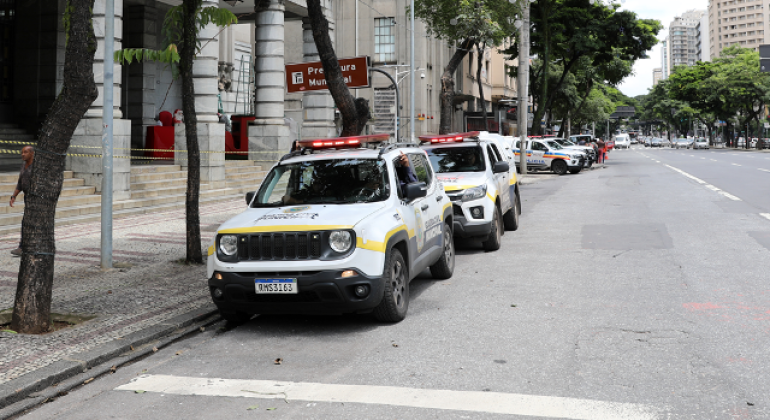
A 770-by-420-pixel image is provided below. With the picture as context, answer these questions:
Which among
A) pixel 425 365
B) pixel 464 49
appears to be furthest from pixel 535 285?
pixel 464 49

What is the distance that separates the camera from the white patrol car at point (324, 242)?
22.7 ft

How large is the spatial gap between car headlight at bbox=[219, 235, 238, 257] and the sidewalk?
2.92 feet

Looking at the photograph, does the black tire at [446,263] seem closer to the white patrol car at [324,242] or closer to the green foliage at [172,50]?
the white patrol car at [324,242]

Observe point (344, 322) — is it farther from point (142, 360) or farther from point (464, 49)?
point (464, 49)

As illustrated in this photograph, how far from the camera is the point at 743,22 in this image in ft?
637

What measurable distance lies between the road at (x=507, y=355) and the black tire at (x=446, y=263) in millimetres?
155

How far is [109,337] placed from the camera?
273 inches

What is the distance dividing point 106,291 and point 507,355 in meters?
5.13

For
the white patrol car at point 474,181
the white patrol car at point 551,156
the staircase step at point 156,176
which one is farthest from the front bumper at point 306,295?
the white patrol car at point 551,156

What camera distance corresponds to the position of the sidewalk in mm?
5953

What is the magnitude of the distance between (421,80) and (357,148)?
3539 centimetres

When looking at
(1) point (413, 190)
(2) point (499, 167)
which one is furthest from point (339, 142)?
(2) point (499, 167)

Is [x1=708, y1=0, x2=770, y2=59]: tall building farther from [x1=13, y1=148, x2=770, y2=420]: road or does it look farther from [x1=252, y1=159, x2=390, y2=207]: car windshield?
[x1=252, y1=159, x2=390, y2=207]: car windshield

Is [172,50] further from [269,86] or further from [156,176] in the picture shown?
[269,86]
